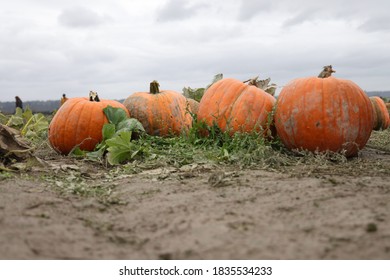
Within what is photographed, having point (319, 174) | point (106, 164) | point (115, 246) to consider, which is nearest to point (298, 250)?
point (115, 246)

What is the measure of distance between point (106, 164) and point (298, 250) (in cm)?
315

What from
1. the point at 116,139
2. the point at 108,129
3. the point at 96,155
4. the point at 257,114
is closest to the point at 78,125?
the point at 108,129

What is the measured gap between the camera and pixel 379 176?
11.8 ft

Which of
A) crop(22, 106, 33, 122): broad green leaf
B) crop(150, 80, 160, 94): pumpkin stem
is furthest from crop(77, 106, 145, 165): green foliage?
crop(22, 106, 33, 122): broad green leaf

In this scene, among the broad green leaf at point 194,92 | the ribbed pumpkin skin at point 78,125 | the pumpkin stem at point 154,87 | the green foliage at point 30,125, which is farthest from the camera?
the broad green leaf at point 194,92

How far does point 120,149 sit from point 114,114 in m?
0.86

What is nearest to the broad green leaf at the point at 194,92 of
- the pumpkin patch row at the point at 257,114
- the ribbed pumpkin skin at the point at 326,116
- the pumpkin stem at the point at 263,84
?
the pumpkin patch row at the point at 257,114

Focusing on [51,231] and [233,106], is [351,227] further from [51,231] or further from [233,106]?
[233,106]

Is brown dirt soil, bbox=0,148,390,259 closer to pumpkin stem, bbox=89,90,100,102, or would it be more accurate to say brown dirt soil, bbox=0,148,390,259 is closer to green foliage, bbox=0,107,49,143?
pumpkin stem, bbox=89,90,100,102

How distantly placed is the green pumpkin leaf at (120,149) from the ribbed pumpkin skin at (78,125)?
71 cm

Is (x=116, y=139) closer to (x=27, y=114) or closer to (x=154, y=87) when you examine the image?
(x=154, y=87)

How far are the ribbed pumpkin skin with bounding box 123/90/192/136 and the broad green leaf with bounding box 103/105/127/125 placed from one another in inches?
19.4

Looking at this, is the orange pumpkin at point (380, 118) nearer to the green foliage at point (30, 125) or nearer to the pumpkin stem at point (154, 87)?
the pumpkin stem at point (154, 87)

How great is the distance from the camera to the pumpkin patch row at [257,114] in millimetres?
4668
